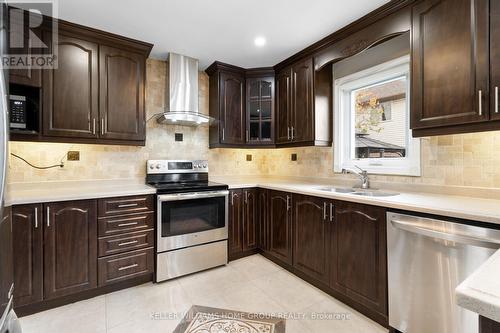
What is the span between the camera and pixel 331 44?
238cm

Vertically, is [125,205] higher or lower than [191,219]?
higher

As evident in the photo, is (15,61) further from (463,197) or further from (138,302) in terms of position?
(463,197)

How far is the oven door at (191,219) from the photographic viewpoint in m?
2.32

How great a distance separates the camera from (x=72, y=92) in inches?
85.3

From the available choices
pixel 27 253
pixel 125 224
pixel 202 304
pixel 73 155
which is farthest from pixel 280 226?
pixel 73 155

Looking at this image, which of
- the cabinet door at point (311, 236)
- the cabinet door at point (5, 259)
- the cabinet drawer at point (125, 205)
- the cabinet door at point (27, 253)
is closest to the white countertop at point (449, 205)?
the cabinet door at point (311, 236)

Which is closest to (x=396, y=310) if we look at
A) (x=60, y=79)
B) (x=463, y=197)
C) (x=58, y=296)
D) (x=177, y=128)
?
(x=463, y=197)

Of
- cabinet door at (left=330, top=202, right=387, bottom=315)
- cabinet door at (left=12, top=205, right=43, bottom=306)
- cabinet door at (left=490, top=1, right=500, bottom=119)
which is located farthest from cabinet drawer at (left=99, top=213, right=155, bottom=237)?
cabinet door at (left=490, top=1, right=500, bottom=119)

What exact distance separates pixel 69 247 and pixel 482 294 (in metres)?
2.43

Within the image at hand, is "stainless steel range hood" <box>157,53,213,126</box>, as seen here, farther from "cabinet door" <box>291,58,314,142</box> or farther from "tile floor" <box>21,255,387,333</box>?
"tile floor" <box>21,255,387,333</box>

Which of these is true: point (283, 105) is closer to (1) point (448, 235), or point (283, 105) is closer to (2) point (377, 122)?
(2) point (377, 122)

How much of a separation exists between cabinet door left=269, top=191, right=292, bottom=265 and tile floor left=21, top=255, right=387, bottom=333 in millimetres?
228

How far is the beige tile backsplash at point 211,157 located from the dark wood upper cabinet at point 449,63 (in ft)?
1.21

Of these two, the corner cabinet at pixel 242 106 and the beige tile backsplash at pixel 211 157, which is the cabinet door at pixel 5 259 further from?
the corner cabinet at pixel 242 106
